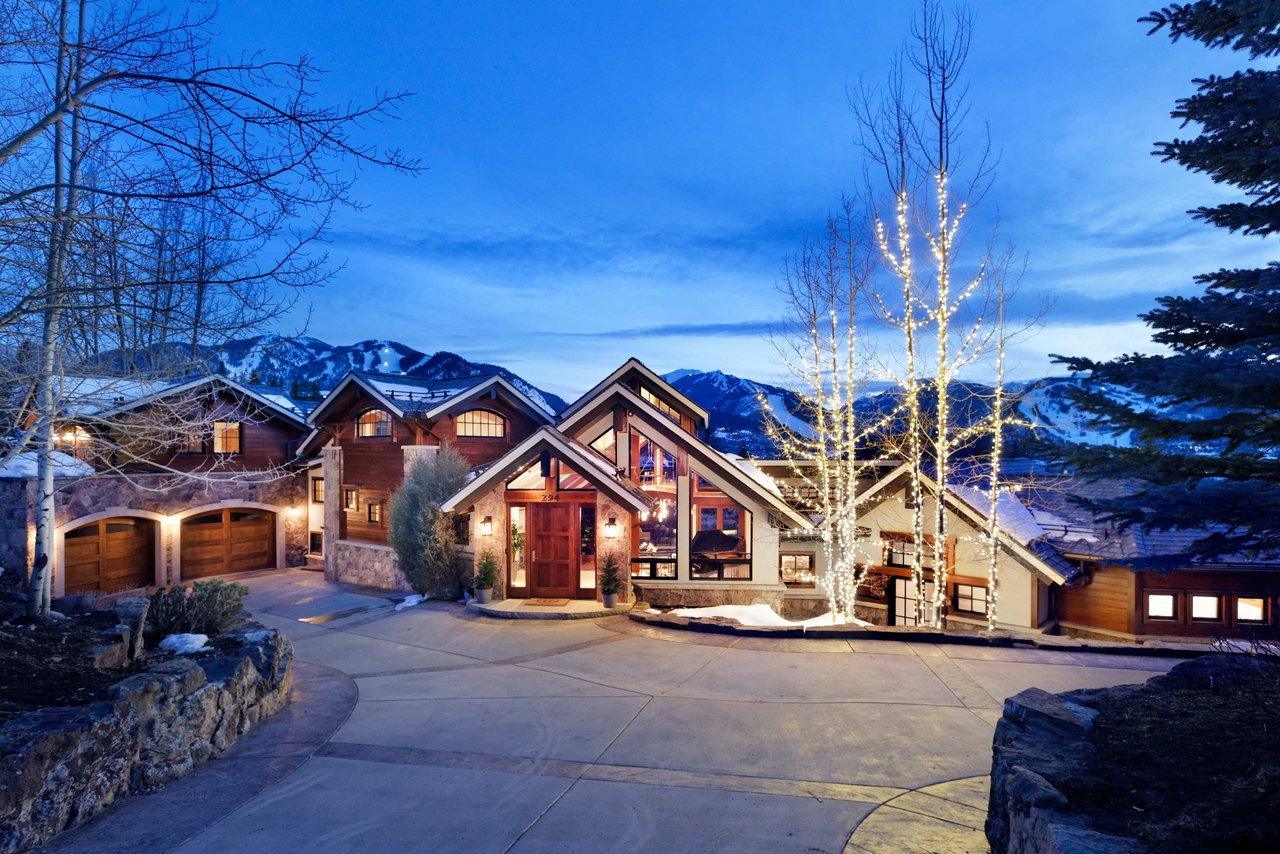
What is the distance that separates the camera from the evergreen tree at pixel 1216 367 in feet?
11.7

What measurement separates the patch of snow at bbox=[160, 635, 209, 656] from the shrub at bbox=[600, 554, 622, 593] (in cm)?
762

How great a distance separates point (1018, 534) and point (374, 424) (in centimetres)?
1926

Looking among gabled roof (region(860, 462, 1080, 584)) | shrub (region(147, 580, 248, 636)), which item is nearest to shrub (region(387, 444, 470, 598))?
shrub (region(147, 580, 248, 636))

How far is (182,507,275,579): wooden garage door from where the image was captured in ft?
65.8

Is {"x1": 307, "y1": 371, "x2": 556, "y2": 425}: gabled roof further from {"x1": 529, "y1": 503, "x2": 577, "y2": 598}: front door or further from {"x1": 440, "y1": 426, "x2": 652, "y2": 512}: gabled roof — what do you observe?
{"x1": 529, "y1": 503, "x2": 577, "y2": 598}: front door

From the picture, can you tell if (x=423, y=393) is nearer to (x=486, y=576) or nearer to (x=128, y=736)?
(x=486, y=576)

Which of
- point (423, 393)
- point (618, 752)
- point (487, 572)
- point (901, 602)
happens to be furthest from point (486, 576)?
point (901, 602)

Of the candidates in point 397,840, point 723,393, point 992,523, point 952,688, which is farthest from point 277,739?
point 723,393

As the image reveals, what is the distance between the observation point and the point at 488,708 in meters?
8.20

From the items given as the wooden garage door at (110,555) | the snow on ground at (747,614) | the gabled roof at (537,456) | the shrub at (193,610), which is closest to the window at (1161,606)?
the snow on ground at (747,614)

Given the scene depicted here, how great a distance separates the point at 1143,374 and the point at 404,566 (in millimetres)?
16300

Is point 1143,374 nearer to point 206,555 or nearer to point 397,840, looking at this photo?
point 397,840

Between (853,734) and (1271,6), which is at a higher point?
(1271,6)

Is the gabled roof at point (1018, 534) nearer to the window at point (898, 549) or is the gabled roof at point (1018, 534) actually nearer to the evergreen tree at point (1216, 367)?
the window at point (898, 549)
